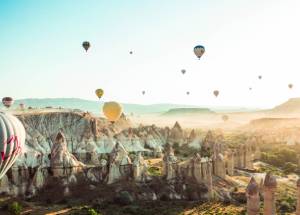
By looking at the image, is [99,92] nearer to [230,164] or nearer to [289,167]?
[230,164]

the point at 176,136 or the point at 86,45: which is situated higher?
the point at 86,45

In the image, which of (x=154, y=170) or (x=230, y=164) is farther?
(x=230, y=164)

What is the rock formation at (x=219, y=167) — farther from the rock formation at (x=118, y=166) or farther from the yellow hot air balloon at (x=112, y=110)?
the yellow hot air balloon at (x=112, y=110)

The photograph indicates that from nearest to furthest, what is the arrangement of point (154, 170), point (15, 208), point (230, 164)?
point (15, 208) → point (154, 170) → point (230, 164)

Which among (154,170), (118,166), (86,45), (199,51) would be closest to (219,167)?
(154,170)

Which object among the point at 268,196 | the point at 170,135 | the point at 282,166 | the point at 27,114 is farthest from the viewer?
the point at 170,135

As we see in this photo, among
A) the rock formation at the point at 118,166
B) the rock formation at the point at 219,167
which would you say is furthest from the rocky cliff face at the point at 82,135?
the rock formation at the point at 219,167

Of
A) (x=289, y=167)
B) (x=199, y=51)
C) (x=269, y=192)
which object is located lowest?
(x=289, y=167)

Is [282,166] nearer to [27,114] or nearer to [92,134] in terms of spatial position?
[92,134]

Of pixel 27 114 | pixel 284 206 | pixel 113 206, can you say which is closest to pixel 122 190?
pixel 113 206
